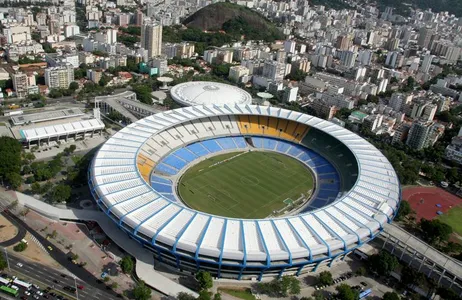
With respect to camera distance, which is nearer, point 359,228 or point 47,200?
point 359,228

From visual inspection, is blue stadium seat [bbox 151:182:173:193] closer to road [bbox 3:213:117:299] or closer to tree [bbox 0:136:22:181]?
road [bbox 3:213:117:299]

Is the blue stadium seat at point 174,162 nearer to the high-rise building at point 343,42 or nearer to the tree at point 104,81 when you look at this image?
the tree at point 104,81

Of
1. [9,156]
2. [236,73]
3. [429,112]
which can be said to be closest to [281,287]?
[9,156]

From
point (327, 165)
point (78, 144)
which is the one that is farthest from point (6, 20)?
point (327, 165)

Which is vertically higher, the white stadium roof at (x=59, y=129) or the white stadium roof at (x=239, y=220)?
the white stadium roof at (x=239, y=220)

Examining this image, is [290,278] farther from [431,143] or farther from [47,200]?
[431,143]

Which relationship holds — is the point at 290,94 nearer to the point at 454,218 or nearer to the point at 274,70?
the point at 274,70

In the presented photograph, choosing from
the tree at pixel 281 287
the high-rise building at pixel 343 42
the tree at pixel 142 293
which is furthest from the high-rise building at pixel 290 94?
the tree at pixel 142 293
